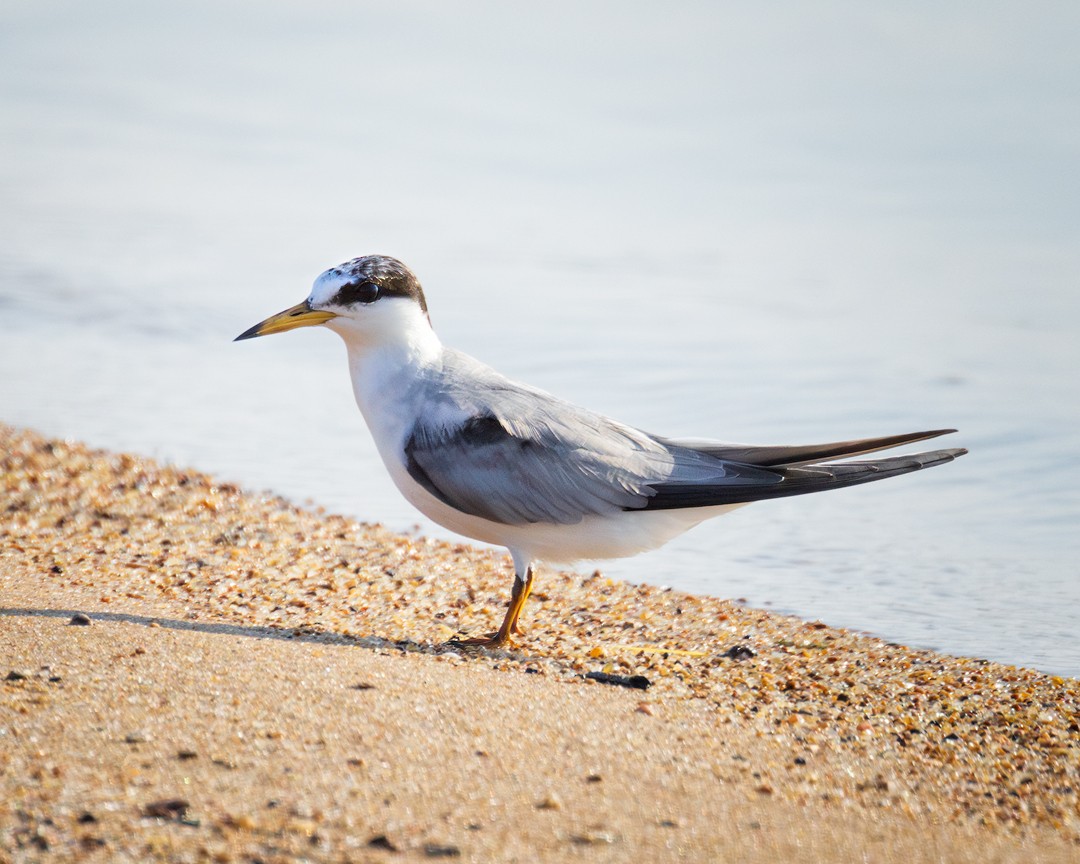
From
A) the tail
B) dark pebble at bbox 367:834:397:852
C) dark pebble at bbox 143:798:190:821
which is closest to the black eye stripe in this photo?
the tail

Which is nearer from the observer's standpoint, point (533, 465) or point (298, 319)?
point (533, 465)

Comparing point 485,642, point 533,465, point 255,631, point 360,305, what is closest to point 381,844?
point 255,631

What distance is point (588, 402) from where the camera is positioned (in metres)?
9.28

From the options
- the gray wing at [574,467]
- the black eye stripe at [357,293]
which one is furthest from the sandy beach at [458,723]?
the black eye stripe at [357,293]

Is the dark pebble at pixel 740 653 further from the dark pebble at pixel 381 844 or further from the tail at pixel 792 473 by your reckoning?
the dark pebble at pixel 381 844

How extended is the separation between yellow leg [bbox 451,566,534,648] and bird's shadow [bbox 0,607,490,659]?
0.09 meters

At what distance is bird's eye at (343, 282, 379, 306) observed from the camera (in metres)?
4.97

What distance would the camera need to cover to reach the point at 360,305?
499cm

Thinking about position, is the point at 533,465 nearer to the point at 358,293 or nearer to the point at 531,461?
the point at 531,461

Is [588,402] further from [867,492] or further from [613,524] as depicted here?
[613,524]

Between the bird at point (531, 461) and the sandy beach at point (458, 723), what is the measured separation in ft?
1.41

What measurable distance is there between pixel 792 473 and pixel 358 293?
5.72 feet

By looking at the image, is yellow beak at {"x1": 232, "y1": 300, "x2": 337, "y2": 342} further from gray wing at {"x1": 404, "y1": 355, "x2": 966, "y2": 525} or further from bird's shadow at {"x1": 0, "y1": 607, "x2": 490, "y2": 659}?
bird's shadow at {"x1": 0, "y1": 607, "x2": 490, "y2": 659}

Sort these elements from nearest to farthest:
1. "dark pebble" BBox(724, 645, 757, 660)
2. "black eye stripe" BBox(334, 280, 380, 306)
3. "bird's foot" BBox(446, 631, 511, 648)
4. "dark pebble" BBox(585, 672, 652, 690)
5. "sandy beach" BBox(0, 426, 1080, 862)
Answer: "sandy beach" BBox(0, 426, 1080, 862)
"dark pebble" BBox(585, 672, 652, 690)
"bird's foot" BBox(446, 631, 511, 648)
"dark pebble" BBox(724, 645, 757, 660)
"black eye stripe" BBox(334, 280, 380, 306)
